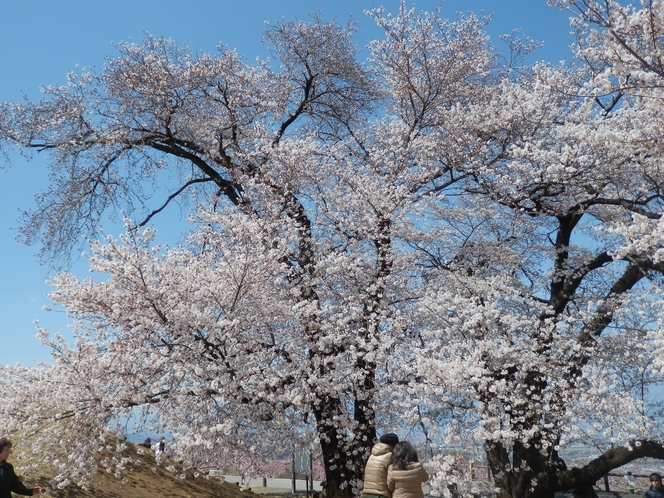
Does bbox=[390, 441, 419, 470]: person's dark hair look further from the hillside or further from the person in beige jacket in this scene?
the hillside

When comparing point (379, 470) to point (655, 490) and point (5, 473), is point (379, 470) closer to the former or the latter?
point (5, 473)

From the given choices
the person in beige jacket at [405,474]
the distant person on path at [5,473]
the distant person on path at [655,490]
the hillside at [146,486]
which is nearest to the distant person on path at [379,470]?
the person in beige jacket at [405,474]

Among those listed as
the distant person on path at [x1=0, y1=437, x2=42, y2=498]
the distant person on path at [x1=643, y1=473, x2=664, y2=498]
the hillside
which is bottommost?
the distant person on path at [x1=643, y1=473, x2=664, y2=498]

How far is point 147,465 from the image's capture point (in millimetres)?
10609

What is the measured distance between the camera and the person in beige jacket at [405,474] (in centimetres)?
488

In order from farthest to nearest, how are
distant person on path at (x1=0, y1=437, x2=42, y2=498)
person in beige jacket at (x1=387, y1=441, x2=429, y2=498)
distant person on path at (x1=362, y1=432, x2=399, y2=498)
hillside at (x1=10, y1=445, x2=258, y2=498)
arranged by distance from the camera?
hillside at (x1=10, y1=445, x2=258, y2=498) → distant person on path at (x1=0, y1=437, x2=42, y2=498) → distant person on path at (x1=362, y1=432, x2=399, y2=498) → person in beige jacket at (x1=387, y1=441, x2=429, y2=498)

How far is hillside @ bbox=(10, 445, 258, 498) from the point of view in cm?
854

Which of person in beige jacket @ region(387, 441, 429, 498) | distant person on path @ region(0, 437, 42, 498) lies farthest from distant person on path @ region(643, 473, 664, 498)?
distant person on path @ region(0, 437, 42, 498)

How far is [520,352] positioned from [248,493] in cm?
668

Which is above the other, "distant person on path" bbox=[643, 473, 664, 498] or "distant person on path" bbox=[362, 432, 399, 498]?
"distant person on path" bbox=[362, 432, 399, 498]

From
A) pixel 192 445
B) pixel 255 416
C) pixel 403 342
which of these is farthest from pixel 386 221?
pixel 192 445

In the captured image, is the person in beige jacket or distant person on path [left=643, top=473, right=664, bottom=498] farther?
distant person on path [left=643, top=473, right=664, bottom=498]

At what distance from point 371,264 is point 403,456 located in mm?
5015

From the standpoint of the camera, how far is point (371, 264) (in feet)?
31.9
